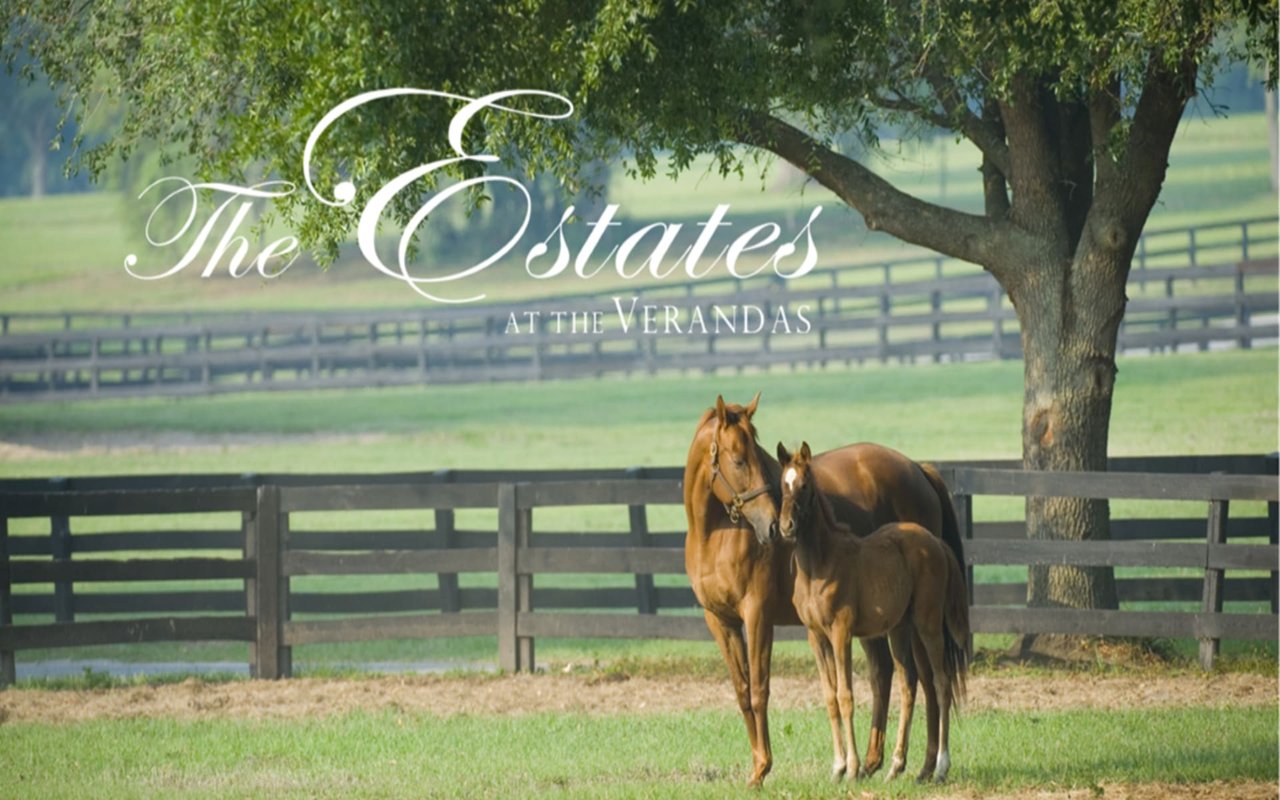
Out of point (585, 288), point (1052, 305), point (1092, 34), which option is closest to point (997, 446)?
point (1052, 305)

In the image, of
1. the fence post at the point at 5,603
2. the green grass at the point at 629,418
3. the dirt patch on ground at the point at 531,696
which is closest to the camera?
the dirt patch on ground at the point at 531,696

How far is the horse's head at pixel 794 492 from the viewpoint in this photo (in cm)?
821

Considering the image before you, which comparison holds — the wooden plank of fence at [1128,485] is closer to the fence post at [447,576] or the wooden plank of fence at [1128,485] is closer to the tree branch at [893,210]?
the tree branch at [893,210]

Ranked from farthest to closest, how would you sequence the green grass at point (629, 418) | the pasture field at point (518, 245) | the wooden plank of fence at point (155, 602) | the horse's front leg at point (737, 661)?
the pasture field at point (518, 245), the green grass at point (629, 418), the wooden plank of fence at point (155, 602), the horse's front leg at point (737, 661)

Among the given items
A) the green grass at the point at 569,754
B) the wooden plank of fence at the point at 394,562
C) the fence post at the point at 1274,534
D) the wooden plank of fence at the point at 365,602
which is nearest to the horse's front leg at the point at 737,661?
the green grass at the point at 569,754

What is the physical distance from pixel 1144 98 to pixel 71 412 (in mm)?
29817

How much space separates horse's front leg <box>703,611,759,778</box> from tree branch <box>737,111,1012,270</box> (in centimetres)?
555

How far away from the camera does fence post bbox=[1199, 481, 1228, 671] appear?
12617 millimetres

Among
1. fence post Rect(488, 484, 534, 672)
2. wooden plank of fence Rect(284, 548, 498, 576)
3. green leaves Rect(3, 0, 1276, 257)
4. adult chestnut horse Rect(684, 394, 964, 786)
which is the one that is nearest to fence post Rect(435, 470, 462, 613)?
wooden plank of fence Rect(284, 548, 498, 576)

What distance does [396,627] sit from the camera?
549 inches

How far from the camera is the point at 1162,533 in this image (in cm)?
1587

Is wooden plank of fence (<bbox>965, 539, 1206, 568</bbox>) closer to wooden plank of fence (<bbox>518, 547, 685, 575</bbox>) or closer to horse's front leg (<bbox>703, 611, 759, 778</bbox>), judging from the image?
wooden plank of fence (<bbox>518, 547, 685, 575</bbox>)

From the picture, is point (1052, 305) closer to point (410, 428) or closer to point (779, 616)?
point (779, 616)

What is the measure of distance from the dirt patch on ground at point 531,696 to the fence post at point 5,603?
0.57 m
